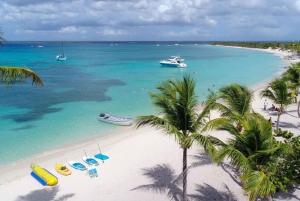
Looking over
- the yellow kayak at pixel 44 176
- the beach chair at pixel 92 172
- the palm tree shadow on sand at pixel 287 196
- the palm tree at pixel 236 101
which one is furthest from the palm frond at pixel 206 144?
the yellow kayak at pixel 44 176

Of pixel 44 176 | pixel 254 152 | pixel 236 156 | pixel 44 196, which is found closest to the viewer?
pixel 236 156

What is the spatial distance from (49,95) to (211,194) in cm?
2741

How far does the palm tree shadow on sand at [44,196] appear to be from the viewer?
35.9 ft

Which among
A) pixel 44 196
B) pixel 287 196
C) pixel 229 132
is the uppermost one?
pixel 229 132

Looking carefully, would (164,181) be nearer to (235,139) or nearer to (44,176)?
(235,139)

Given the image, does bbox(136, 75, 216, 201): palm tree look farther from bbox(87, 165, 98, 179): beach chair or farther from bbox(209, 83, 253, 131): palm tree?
bbox(87, 165, 98, 179): beach chair

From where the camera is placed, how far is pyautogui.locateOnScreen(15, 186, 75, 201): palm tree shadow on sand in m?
10.9

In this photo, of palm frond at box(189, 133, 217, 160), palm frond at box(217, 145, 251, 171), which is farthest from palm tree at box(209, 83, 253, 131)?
palm frond at box(217, 145, 251, 171)

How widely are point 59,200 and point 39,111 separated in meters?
17.1

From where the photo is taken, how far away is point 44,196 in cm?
1112

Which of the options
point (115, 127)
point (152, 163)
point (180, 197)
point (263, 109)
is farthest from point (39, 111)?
point (263, 109)

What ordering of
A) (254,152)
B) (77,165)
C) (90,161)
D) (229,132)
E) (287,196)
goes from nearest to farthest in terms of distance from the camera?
(254,152) → (229,132) → (287,196) → (77,165) → (90,161)

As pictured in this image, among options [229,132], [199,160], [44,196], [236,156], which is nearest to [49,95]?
[44,196]

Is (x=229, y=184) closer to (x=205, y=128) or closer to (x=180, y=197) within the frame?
(x=180, y=197)
